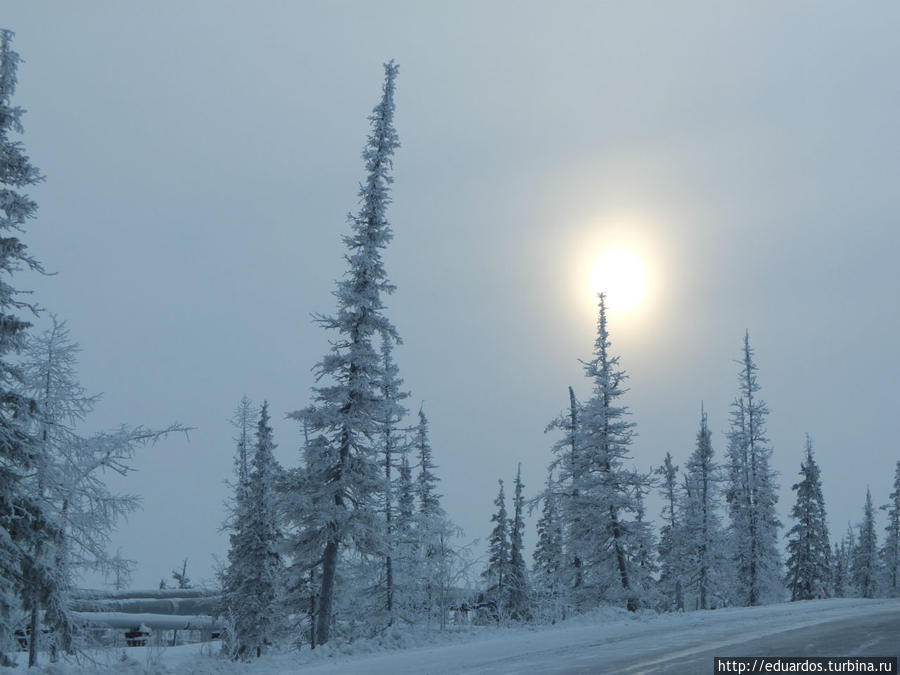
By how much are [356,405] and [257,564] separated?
58.3ft

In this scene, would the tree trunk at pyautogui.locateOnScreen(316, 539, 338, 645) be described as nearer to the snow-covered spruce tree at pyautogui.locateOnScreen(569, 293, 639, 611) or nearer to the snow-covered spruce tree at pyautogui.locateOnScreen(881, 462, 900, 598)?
the snow-covered spruce tree at pyautogui.locateOnScreen(569, 293, 639, 611)

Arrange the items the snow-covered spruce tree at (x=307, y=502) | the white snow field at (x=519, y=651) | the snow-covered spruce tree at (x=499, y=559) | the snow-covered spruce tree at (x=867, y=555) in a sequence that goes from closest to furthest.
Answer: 1. the white snow field at (x=519, y=651)
2. the snow-covered spruce tree at (x=307, y=502)
3. the snow-covered spruce tree at (x=499, y=559)
4. the snow-covered spruce tree at (x=867, y=555)

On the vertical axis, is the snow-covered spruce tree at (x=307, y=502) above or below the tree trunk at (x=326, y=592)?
above

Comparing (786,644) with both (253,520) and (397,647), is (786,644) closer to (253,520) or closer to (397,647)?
(397,647)

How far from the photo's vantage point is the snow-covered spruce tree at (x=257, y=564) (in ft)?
140

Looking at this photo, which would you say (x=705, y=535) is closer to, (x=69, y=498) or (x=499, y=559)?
(x=499, y=559)

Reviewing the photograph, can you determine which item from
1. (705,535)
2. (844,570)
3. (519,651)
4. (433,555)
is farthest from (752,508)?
(844,570)

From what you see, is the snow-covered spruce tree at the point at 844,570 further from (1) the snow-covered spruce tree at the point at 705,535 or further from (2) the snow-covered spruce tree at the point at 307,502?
(2) the snow-covered spruce tree at the point at 307,502

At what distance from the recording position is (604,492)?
40.4 m

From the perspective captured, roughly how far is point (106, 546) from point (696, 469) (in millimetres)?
51082

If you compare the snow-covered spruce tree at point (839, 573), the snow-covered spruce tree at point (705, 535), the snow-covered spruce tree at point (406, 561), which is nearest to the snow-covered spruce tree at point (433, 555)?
the snow-covered spruce tree at point (406, 561)

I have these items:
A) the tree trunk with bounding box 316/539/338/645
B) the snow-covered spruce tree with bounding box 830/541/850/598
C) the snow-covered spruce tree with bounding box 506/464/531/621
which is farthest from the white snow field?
the snow-covered spruce tree with bounding box 830/541/850/598

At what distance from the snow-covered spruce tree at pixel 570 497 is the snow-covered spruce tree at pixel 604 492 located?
0.19 m

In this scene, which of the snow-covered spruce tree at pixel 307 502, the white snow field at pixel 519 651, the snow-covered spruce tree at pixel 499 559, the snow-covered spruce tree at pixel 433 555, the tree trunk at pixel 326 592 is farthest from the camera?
the snow-covered spruce tree at pixel 499 559
